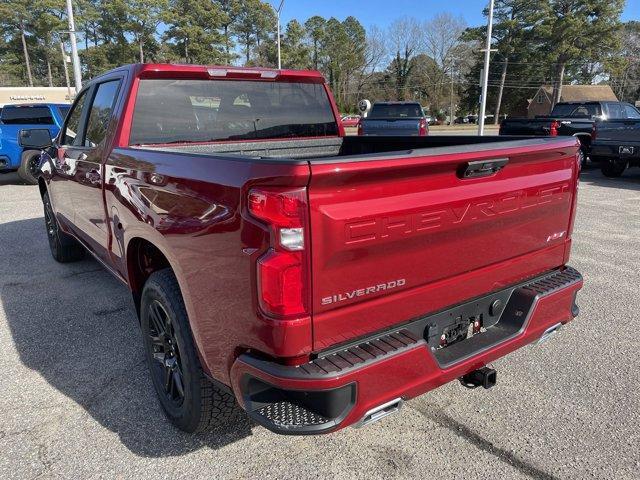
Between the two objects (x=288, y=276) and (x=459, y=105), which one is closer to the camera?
(x=288, y=276)

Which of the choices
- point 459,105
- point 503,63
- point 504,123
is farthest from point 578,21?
point 504,123

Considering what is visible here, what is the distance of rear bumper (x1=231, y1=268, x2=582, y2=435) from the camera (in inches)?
72.4

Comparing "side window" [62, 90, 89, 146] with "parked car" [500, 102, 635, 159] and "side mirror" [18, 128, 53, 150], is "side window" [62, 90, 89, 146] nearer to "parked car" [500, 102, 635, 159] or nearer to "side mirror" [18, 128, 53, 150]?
"side mirror" [18, 128, 53, 150]

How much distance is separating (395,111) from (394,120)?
883mm

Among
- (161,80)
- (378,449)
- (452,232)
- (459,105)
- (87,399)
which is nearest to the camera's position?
(452,232)

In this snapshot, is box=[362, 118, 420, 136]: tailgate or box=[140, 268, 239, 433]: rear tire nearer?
box=[140, 268, 239, 433]: rear tire

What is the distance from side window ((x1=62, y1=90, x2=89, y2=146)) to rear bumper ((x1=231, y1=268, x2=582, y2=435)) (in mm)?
3154

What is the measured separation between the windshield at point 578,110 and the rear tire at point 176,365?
14.7 m

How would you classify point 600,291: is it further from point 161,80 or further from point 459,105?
point 459,105

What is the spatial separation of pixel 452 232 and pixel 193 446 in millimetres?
1718

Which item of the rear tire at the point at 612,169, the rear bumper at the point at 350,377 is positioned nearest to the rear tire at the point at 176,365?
the rear bumper at the point at 350,377

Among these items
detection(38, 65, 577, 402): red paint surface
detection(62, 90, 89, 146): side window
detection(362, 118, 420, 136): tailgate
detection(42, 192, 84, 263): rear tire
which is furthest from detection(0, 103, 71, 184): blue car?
detection(38, 65, 577, 402): red paint surface

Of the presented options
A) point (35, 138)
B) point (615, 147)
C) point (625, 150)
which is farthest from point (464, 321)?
point (615, 147)

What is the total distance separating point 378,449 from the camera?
8.27 feet
